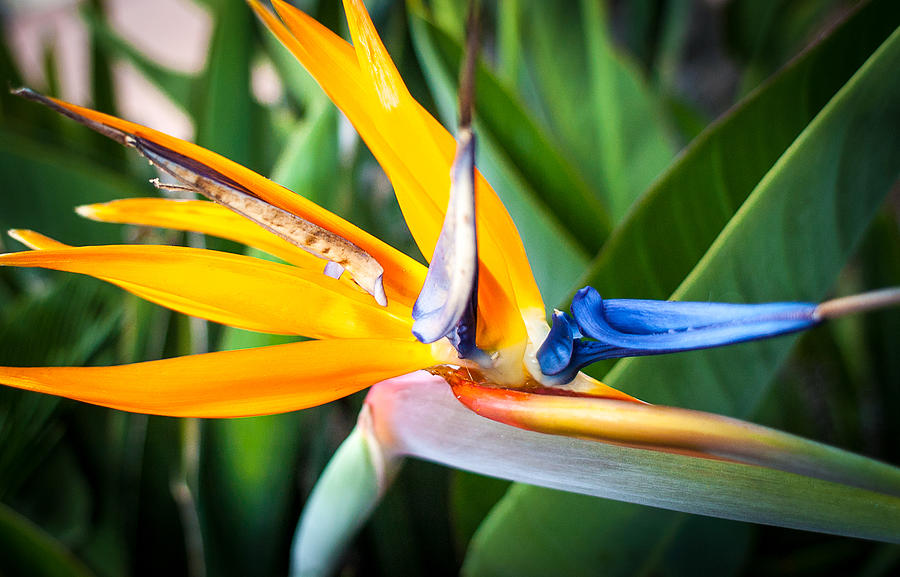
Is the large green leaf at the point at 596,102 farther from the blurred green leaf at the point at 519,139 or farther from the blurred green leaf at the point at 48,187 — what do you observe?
the blurred green leaf at the point at 48,187

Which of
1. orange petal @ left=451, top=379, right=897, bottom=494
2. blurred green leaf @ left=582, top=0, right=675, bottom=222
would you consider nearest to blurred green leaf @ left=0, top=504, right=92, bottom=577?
orange petal @ left=451, top=379, right=897, bottom=494

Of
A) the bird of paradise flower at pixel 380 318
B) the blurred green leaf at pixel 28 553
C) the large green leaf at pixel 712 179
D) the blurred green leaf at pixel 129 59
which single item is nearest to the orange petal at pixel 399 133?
the bird of paradise flower at pixel 380 318

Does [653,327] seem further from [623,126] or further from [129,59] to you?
[129,59]

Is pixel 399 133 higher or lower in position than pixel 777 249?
higher

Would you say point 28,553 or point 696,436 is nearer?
point 696,436

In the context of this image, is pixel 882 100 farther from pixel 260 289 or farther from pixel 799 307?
pixel 260 289

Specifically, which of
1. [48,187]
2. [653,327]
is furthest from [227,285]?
[48,187]

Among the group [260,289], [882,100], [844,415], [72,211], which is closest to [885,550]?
[844,415]
